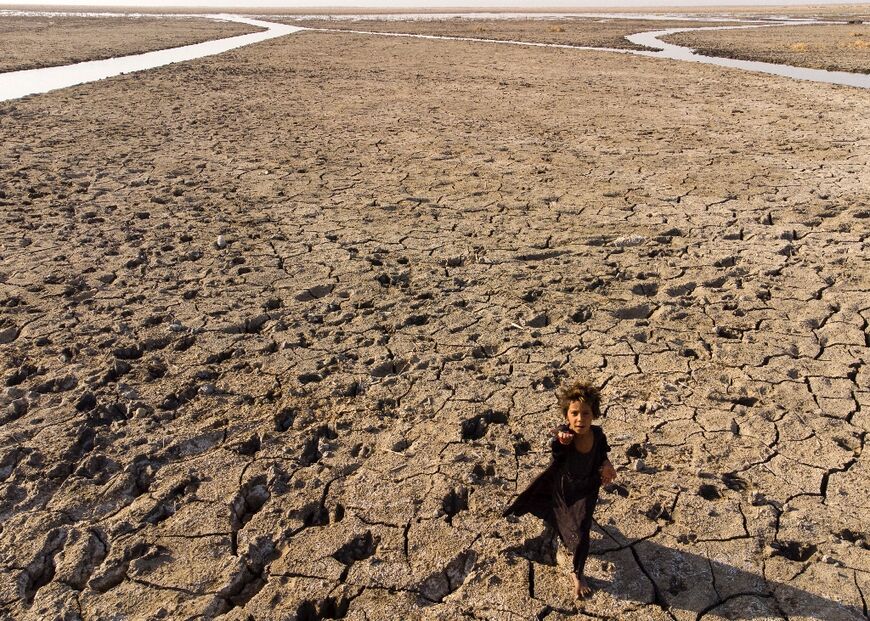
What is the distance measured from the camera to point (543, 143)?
8508mm

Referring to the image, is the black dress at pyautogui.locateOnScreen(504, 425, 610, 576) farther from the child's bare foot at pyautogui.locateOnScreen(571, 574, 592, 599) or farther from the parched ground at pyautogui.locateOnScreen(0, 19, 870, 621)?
the parched ground at pyautogui.locateOnScreen(0, 19, 870, 621)

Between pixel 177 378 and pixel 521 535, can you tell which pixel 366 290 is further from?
pixel 521 535

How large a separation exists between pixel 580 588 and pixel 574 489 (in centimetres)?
35

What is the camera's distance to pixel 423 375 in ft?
12.1

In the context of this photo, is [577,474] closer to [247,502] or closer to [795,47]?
[247,502]

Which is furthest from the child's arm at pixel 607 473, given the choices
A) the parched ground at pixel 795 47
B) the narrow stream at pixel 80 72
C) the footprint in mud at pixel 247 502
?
the parched ground at pixel 795 47

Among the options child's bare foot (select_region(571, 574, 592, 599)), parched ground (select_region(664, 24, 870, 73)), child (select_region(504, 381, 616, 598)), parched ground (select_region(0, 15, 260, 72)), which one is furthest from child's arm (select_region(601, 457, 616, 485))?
parched ground (select_region(0, 15, 260, 72))

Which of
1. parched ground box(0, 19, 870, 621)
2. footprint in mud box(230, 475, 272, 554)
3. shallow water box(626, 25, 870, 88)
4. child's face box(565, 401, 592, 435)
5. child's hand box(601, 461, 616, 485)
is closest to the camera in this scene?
child's face box(565, 401, 592, 435)

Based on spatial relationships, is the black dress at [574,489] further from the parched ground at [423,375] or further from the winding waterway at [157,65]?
the winding waterway at [157,65]

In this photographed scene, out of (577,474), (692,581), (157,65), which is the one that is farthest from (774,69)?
(577,474)

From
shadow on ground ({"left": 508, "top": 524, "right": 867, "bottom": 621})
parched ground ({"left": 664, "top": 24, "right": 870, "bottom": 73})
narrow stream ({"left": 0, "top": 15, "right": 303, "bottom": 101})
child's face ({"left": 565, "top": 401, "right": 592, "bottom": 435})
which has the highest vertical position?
parched ground ({"left": 664, "top": 24, "right": 870, "bottom": 73})

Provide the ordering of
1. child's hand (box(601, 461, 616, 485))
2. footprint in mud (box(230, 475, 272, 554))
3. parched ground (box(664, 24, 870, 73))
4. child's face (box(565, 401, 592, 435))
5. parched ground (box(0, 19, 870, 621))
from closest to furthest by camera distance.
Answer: child's face (box(565, 401, 592, 435)) < child's hand (box(601, 461, 616, 485)) < parched ground (box(0, 19, 870, 621)) < footprint in mud (box(230, 475, 272, 554)) < parched ground (box(664, 24, 870, 73))

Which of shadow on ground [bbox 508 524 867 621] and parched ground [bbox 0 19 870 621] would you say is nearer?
shadow on ground [bbox 508 524 867 621]

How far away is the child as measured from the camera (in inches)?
85.2
